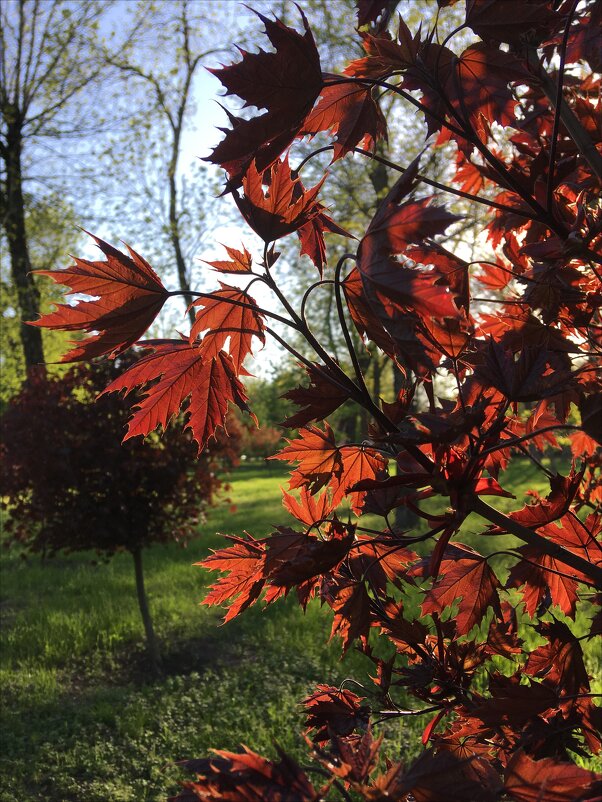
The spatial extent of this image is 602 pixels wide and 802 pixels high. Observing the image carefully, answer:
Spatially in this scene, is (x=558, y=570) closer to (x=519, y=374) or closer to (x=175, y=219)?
(x=519, y=374)

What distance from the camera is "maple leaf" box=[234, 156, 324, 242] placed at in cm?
95

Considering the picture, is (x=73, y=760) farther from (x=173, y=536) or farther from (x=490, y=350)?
(x=490, y=350)

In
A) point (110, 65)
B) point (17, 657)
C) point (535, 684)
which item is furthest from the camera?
point (110, 65)

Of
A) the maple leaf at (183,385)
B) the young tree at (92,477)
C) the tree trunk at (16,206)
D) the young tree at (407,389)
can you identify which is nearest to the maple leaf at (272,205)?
the young tree at (407,389)

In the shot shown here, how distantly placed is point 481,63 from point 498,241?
0.82 meters

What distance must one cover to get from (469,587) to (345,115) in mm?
842

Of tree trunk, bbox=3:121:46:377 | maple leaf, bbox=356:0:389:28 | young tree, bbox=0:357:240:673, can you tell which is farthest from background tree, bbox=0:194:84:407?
maple leaf, bbox=356:0:389:28

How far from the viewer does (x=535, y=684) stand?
106cm

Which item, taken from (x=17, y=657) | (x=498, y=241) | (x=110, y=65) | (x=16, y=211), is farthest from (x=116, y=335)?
(x=110, y=65)

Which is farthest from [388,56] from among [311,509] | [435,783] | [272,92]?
[435,783]

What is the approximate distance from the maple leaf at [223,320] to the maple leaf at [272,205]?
0.11 m

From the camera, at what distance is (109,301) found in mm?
939

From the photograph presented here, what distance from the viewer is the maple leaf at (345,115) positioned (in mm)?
1103

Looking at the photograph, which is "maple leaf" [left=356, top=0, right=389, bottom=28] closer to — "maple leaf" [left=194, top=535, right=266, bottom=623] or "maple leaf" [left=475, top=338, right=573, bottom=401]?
"maple leaf" [left=475, top=338, right=573, bottom=401]
